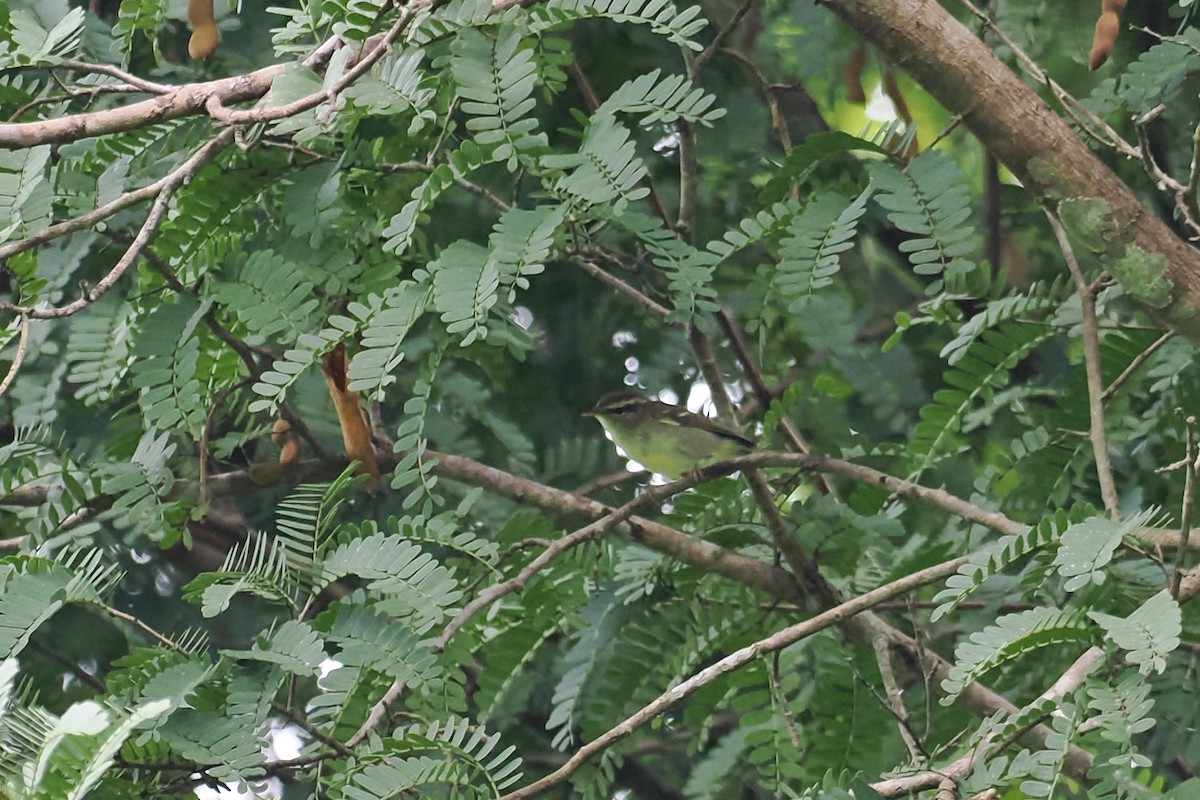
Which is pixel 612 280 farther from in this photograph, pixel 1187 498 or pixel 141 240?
pixel 1187 498

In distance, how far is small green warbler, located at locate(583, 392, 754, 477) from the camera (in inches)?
158

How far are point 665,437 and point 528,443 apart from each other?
16.3 inches

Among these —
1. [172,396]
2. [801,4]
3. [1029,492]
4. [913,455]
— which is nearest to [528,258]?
[172,396]

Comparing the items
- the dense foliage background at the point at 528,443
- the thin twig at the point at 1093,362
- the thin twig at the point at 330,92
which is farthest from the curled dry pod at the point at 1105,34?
the thin twig at the point at 330,92

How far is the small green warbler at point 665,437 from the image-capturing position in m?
4.02

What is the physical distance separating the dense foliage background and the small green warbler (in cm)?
14

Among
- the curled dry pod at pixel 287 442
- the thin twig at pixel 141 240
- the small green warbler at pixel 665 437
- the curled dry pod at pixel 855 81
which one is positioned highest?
the thin twig at pixel 141 240

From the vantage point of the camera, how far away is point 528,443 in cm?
386

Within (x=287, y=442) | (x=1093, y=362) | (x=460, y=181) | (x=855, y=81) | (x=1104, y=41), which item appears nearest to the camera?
(x=460, y=181)

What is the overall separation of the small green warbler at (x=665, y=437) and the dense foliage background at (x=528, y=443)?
5.6 inches

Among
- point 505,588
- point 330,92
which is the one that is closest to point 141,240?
point 330,92

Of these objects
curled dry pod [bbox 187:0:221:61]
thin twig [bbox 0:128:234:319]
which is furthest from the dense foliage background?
curled dry pod [bbox 187:0:221:61]

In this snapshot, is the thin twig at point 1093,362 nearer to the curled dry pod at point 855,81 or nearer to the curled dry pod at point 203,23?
the curled dry pod at point 855,81

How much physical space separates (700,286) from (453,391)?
4.55ft
